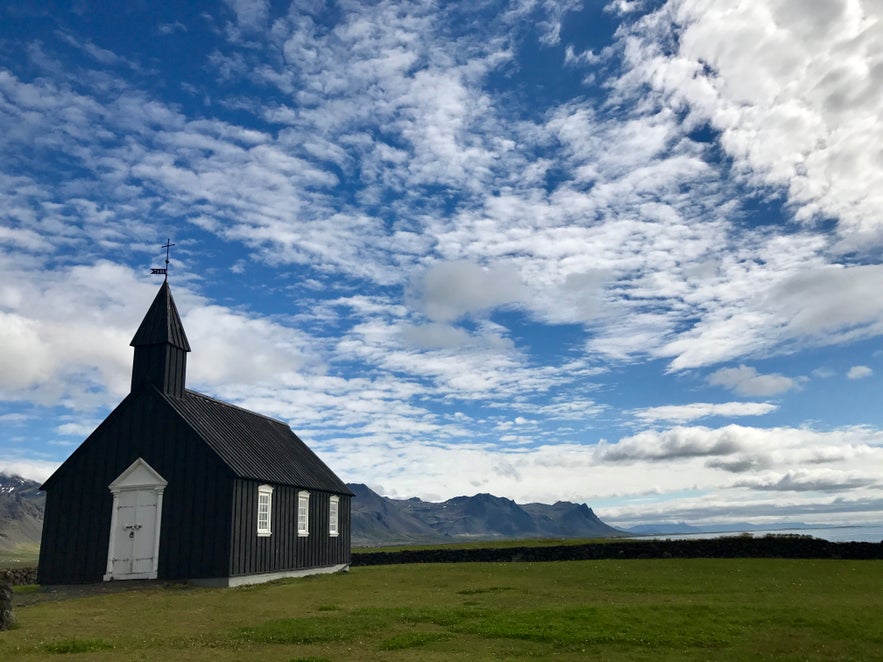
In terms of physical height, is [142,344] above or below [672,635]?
above

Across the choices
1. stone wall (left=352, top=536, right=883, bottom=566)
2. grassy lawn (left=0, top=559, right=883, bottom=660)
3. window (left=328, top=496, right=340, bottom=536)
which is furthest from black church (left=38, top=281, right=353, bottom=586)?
stone wall (left=352, top=536, right=883, bottom=566)

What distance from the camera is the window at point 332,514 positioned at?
44.1 meters

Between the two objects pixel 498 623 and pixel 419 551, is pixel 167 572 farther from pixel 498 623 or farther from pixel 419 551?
pixel 419 551

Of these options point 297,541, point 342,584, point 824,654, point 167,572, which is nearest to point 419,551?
point 297,541

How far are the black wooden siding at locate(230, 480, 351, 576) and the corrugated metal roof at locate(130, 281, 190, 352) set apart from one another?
907cm

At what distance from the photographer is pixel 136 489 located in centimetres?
3447

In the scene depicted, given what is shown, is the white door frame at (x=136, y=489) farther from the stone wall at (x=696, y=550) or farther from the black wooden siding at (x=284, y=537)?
the stone wall at (x=696, y=550)

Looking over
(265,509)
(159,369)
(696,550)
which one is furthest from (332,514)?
(696,550)

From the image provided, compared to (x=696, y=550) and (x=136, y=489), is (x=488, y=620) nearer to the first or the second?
(x=136, y=489)

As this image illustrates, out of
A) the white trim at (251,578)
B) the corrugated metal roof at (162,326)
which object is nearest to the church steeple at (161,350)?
the corrugated metal roof at (162,326)

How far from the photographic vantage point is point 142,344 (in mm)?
37531

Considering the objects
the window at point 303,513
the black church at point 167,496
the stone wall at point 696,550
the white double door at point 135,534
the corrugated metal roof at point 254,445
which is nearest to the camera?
the black church at point 167,496

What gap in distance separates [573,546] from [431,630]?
2840cm

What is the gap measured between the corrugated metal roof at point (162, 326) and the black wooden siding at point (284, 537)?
907cm
